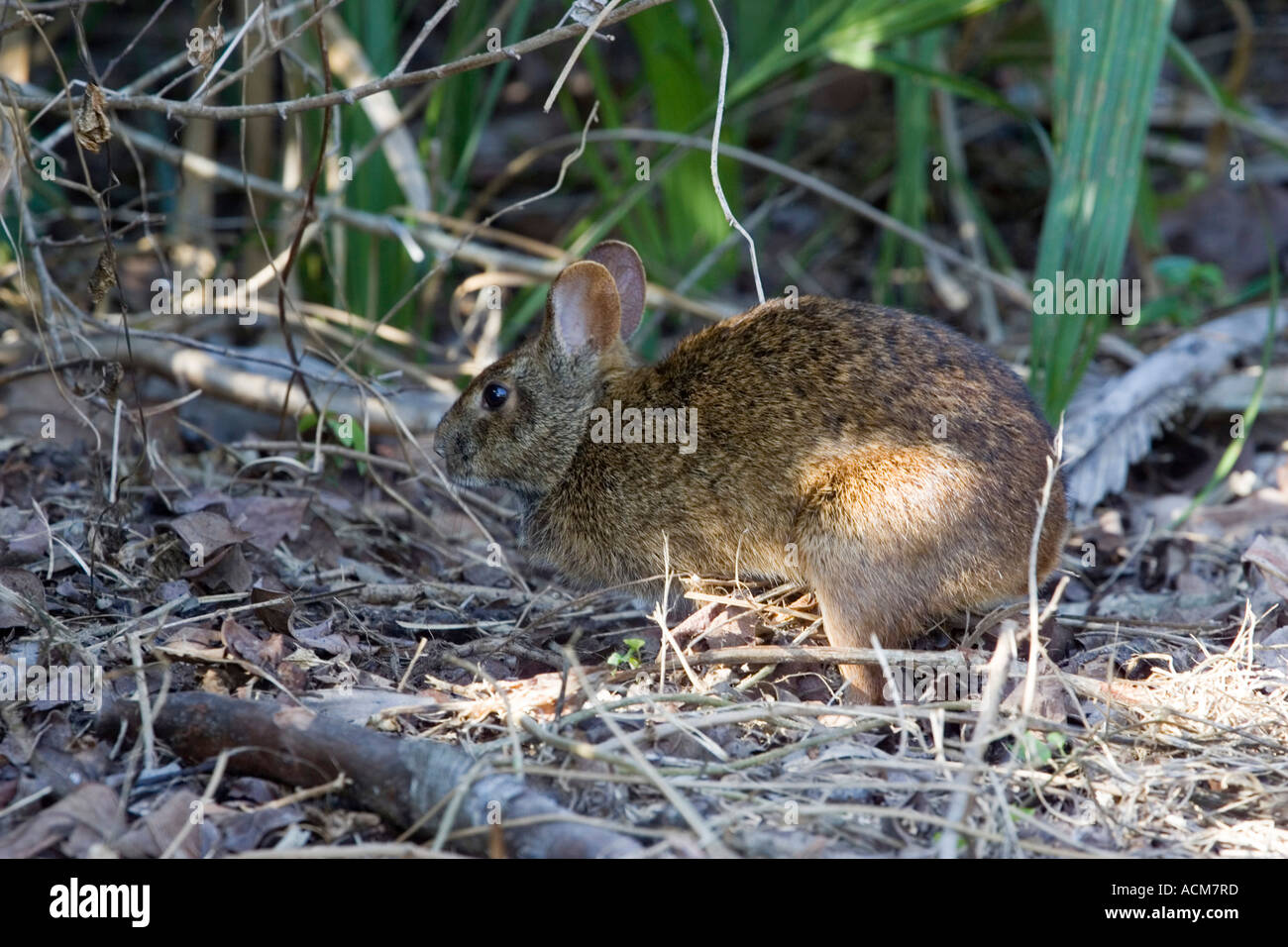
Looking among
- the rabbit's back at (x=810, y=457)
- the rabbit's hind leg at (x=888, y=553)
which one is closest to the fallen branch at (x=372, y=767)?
the rabbit's hind leg at (x=888, y=553)

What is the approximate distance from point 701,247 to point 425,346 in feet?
6.24

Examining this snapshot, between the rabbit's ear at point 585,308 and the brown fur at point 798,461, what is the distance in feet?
0.03

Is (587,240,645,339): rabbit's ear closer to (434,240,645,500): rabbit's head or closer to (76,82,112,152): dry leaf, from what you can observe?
(434,240,645,500): rabbit's head

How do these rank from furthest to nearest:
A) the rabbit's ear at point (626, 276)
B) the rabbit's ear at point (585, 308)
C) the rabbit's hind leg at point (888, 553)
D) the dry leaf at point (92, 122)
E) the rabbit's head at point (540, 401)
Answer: the rabbit's ear at point (626, 276), the rabbit's head at point (540, 401), the rabbit's ear at point (585, 308), the rabbit's hind leg at point (888, 553), the dry leaf at point (92, 122)

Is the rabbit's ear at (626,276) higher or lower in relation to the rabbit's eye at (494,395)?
higher

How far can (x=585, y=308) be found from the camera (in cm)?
501

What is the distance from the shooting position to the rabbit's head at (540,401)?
5.06m

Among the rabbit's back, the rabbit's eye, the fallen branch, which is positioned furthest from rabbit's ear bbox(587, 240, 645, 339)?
the fallen branch

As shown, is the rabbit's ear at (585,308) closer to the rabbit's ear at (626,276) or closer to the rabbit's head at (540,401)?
the rabbit's head at (540,401)

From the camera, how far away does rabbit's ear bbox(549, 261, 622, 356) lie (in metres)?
4.88

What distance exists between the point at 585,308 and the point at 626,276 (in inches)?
15.9

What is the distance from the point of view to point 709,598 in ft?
14.4
